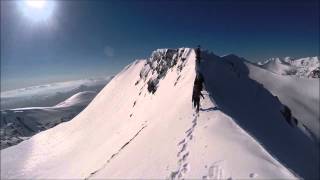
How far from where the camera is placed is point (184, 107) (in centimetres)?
3120

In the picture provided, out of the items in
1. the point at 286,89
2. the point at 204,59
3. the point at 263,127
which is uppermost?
the point at 204,59

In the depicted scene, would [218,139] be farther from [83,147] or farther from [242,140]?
[83,147]

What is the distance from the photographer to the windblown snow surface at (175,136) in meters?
18.9

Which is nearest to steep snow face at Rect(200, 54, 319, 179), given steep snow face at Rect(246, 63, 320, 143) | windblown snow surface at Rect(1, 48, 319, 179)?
windblown snow surface at Rect(1, 48, 319, 179)

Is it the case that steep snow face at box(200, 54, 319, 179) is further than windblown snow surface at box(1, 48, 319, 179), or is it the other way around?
steep snow face at box(200, 54, 319, 179)

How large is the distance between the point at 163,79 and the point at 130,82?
25.3 metres

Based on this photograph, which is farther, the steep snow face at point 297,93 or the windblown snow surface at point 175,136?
the steep snow face at point 297,93

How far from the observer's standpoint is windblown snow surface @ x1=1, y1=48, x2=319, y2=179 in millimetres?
18859

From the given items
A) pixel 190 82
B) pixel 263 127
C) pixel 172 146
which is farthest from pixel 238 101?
pixel 172 146

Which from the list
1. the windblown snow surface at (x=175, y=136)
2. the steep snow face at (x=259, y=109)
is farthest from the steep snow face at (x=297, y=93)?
the windblown snow surface at (x=175, y=136)

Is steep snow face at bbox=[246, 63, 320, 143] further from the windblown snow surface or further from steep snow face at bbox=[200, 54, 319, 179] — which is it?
the windblown snow surface

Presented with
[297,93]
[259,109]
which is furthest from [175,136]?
[297,93]

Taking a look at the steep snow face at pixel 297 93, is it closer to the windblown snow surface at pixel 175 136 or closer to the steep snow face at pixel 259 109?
the steep snow face at pixel 259 109

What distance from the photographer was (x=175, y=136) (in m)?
24.6
